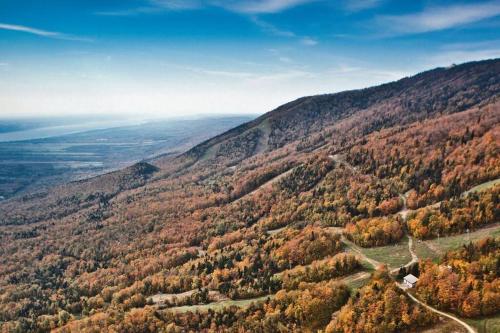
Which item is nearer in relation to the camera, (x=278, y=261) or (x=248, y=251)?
(x=278, y=261)

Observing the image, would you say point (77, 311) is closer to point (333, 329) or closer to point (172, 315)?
point (172, 315)

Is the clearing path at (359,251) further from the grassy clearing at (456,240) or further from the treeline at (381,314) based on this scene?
the treeline at (381,314)

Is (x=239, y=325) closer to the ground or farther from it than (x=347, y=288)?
closer to the ground

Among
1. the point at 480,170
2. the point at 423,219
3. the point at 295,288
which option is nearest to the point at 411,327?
the point at 295,288

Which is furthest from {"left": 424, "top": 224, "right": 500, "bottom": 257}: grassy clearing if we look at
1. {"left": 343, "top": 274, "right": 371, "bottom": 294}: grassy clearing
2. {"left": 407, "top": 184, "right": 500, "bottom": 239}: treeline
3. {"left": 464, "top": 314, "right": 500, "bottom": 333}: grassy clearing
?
{"left": 464, "top": 314, "right": 500, "bottom": 333}: grassy clearing

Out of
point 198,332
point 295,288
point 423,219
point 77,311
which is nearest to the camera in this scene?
point 198,332

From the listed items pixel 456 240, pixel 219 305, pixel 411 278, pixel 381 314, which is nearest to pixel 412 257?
pixel 456 240

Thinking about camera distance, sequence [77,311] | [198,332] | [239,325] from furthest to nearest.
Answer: [77,311]
[198,332]
[239,325]
